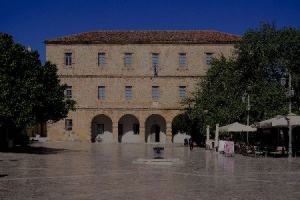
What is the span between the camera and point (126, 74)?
46.1 metres

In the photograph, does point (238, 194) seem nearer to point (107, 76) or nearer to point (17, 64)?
point (17, 64)

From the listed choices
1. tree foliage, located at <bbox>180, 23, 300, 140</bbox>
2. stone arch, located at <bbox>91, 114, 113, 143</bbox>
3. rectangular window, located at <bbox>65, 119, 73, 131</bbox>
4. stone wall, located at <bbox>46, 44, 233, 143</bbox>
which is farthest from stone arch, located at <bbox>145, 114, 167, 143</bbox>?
tree foliage, located at <bbox>180, 23, 300, 140</bbox>

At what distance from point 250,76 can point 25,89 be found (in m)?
18.5

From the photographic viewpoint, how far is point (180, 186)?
11438mm

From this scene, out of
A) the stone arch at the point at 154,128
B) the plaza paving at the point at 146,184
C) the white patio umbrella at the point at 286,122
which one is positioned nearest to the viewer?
the plaza paving at the point at 146,184

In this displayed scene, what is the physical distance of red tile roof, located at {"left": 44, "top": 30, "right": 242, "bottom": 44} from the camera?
45.8 m

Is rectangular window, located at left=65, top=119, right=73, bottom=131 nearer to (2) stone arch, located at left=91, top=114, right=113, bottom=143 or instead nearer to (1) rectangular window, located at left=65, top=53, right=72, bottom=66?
(2) stone arch, located at left=91, top=114, right=113, bottom=143

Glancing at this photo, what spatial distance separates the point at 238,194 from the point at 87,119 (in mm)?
37101

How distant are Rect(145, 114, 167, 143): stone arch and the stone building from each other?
2168 millimetres

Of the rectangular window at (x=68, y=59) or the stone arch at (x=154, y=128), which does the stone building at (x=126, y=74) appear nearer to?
the rectangular window at (x=68, y=59)

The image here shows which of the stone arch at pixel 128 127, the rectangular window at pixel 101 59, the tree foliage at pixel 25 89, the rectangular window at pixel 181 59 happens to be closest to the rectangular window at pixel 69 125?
the stone arch at pixel 128 127

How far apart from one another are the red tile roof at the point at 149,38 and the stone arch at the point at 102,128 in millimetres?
8218

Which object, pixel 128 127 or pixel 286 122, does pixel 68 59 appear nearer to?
pixel 128 127

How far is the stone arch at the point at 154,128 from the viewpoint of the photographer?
48.4 meters
